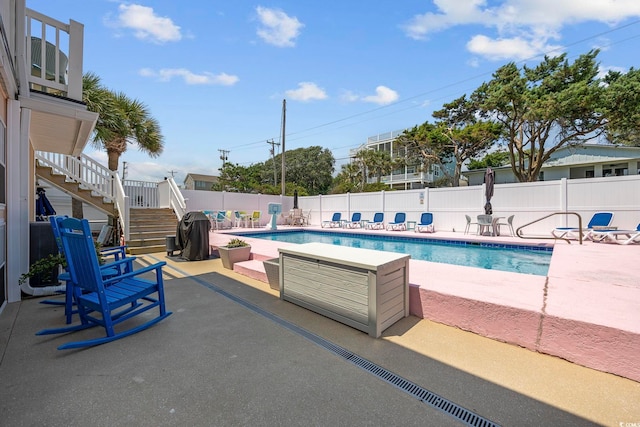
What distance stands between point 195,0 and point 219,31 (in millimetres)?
1977

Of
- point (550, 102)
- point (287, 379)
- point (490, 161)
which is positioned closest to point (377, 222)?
point (550, 102)

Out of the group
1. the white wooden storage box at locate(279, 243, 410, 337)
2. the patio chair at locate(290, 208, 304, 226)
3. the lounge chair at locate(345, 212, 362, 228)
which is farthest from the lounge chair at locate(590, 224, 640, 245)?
the patio chair at locate(290, 208, 304, 226)

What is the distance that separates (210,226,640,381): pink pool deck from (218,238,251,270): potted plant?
323cm

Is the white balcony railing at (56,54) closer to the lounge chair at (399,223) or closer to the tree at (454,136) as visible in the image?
the lounge chair at (399,223)

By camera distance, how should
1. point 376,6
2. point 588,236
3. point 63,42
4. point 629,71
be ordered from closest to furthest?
point 63,42 < point 588,236 < point 376,6 < point 629,71

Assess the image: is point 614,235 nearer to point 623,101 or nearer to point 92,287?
point 623,101

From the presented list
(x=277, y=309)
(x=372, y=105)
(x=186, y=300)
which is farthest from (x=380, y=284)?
(x=372, y=105)

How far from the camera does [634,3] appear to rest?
34.7 ft

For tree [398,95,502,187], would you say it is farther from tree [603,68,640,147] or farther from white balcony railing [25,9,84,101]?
white balcony railing [25,9,84,101]

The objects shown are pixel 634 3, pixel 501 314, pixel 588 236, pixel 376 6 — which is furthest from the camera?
pixel 634 3

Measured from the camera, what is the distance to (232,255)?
5.34 meters

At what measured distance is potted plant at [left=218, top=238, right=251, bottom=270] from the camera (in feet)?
17.5

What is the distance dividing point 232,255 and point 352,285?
10.9 feet

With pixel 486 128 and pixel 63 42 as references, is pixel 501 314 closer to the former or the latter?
pixel 63 42
